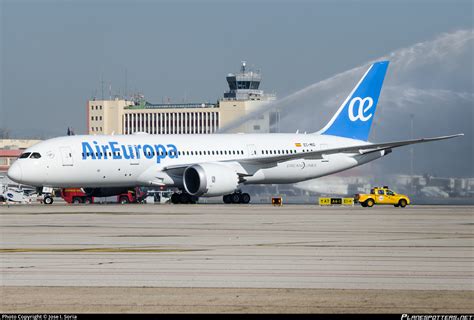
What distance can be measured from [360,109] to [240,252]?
4546cm

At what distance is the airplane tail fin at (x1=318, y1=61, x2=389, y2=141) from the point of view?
71375 mm

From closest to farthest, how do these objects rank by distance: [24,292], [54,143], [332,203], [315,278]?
[24,292], [315,278], [54,143], [332,203]

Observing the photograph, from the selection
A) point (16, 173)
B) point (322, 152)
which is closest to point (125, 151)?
point (16, 173)

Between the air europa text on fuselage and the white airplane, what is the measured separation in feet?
0.20

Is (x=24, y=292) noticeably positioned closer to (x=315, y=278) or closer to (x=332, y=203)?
(x=315, y=278)

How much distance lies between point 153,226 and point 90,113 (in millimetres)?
159007

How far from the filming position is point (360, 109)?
72188mm

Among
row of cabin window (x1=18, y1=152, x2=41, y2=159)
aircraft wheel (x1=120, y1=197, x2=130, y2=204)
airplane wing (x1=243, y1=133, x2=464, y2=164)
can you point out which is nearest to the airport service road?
row of cabin window (x1=18, y1=152, x2=41, y2=159)

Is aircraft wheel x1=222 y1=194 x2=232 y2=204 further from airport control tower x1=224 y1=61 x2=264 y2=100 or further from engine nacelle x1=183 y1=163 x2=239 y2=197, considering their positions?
airport control tower x1=224 y1=61 x2=264 y2=100

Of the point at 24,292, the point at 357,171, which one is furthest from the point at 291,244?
the point at 357,171

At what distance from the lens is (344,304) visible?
59.0 ft

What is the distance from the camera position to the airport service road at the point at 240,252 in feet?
70.9

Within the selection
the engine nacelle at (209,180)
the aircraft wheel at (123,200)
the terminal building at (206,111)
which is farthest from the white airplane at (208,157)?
the terminal building at (206,111)

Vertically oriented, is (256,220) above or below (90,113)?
below
